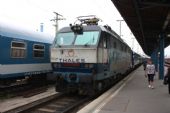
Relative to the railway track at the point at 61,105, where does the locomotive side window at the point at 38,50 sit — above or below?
above

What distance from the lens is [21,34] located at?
15.6 metres

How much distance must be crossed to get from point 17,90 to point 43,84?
324cm

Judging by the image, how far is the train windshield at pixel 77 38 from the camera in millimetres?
13711

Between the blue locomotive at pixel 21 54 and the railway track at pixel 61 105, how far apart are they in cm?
247

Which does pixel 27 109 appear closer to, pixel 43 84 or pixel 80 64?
pixel 80 64

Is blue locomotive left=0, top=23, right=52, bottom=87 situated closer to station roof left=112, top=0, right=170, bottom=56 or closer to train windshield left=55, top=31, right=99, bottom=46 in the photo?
train windshield left=55, top=31, right=99, bottom=46

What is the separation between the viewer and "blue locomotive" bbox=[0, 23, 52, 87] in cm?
1397

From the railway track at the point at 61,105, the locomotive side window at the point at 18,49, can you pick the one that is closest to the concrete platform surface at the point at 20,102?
the railway track at the point at 61,105

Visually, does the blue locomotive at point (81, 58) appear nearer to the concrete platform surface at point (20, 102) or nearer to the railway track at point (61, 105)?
the railway track at point (61, 105)

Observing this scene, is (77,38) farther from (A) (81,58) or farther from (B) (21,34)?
(B) (21,34)

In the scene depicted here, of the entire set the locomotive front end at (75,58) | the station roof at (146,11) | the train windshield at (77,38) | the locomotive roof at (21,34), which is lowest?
the locomotive front end at (75,58)

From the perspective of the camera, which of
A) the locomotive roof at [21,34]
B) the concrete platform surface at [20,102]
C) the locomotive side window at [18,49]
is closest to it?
the concrete platform surface at [20,102]

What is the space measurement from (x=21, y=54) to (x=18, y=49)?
1.23 ft

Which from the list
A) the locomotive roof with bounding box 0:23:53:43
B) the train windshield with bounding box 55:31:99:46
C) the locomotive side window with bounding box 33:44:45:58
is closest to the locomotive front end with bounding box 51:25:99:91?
the train windshield with bounding box 55:31:99:46
